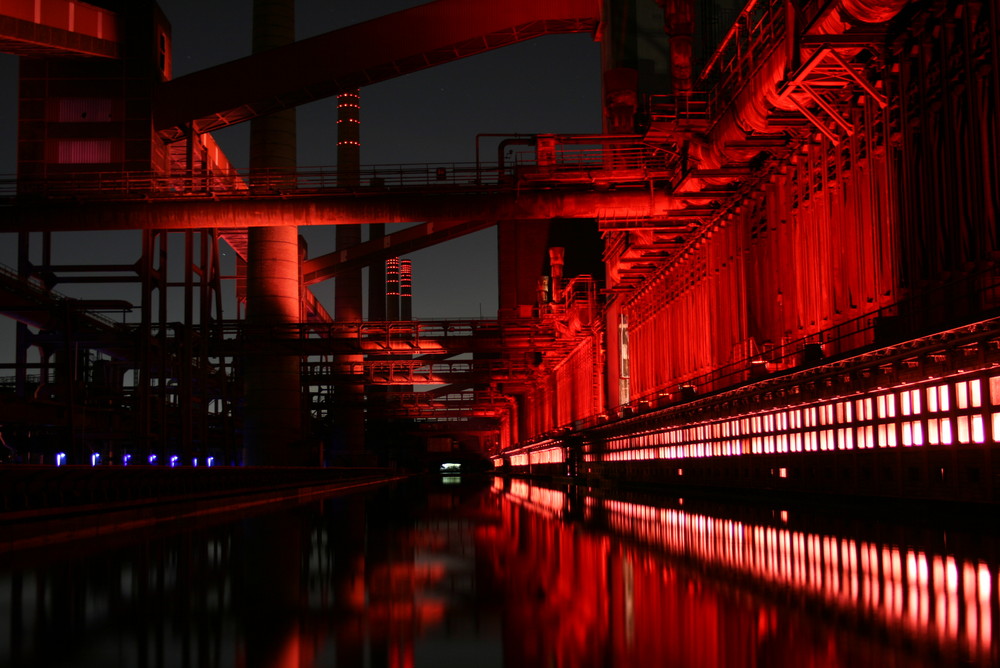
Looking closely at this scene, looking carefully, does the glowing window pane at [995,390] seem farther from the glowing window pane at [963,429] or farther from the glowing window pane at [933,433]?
the glowing window pane at [933,433]

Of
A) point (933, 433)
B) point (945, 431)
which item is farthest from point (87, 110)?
point (945, 431)

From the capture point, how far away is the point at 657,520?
62.0 ft

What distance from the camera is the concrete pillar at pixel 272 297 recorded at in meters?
52.4

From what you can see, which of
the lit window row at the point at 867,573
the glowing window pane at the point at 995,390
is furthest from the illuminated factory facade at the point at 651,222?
the lit window row at the point at 867,573

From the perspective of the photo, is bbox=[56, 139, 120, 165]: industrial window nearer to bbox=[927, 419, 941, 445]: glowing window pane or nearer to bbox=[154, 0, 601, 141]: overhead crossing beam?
bbox=[154, 0, 601, 141]: overhead crossing beam

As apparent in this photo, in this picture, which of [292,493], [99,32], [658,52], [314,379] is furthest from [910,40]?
[314,379]

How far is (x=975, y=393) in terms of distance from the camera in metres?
15.9

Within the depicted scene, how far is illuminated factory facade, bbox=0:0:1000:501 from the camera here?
18141 millimetres

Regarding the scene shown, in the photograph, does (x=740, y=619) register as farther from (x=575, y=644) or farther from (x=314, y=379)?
(x=314, y=379)

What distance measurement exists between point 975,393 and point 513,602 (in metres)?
10.4

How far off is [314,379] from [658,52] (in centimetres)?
3174

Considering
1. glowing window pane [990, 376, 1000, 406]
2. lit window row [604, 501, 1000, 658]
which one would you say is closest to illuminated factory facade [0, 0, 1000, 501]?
glowing window pane [990, 376, 1000, 406]

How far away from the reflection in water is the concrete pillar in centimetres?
3834

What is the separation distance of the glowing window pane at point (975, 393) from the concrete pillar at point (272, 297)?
129ft
